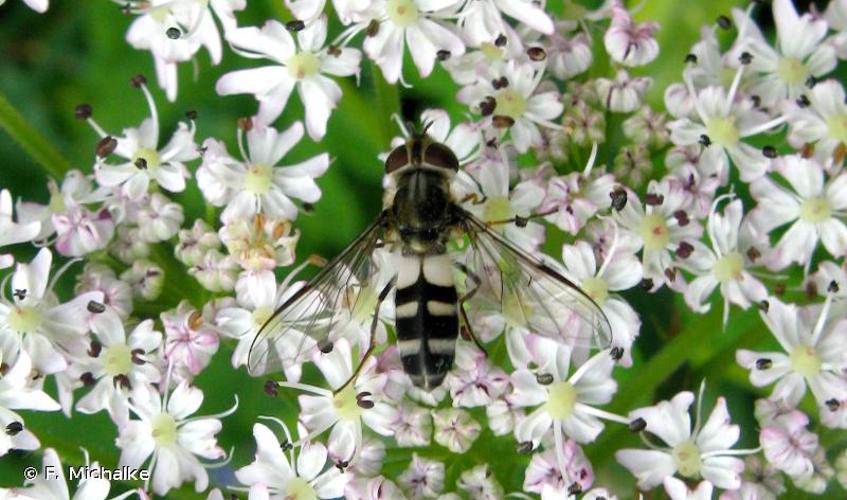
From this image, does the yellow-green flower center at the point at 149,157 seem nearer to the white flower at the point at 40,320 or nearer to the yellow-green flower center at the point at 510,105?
the white flower at the point at 40,320

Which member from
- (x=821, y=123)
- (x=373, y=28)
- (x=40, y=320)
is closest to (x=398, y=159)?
(x=373, y=28)

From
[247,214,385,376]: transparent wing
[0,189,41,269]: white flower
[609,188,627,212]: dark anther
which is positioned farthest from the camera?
[0,189,41,269]: white flower

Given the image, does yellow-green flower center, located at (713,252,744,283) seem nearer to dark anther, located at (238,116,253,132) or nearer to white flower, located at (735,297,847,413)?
white flower, located at (735,297,847,413)

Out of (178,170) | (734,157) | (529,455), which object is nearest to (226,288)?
(178,170)

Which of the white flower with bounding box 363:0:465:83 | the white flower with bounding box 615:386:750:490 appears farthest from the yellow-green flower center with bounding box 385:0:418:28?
the white flower with bounding box 615:386:750:490

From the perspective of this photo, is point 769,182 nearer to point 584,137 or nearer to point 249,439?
point 584,137
